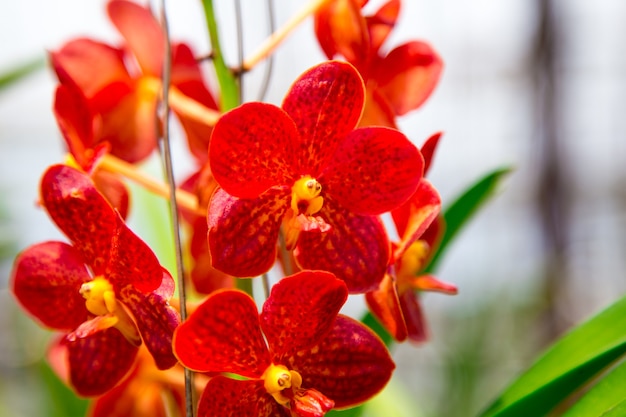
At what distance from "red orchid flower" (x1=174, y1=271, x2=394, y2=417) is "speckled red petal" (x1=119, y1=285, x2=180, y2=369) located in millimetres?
25

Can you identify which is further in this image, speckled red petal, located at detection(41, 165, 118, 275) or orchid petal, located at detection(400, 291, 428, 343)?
orchid petal, located at detection(400, 291, 428, 343)

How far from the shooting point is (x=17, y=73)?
1.06m

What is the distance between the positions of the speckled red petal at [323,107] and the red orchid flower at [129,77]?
0.20 meters

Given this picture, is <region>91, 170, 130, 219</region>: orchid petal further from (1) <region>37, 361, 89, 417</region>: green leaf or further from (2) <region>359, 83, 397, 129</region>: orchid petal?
(1) <region>37, 361, 89, 417</region>: green leaf

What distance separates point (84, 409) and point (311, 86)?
707 millimetres

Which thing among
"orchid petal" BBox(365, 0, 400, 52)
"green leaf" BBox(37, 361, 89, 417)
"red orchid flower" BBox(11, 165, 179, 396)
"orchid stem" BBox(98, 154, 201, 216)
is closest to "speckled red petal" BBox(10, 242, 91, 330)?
"red orchid flower" BBox(11, 165, 179, 396)

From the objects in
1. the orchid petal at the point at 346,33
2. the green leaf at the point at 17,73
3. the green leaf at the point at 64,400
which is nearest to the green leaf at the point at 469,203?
the orchid petal at the point at 346,33

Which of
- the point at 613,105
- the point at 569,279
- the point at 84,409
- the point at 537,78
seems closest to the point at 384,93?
the point at 84,409

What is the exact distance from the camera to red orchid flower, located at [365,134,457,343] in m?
0.54

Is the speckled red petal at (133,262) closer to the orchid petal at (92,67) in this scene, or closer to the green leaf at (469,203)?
the orchid petal at (92,67)

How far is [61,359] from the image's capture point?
73cm

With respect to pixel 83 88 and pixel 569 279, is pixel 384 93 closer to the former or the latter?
pixel 83 88

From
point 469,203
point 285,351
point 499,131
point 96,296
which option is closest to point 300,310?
point 285,351

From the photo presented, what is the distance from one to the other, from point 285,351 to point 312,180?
4.9 inches
